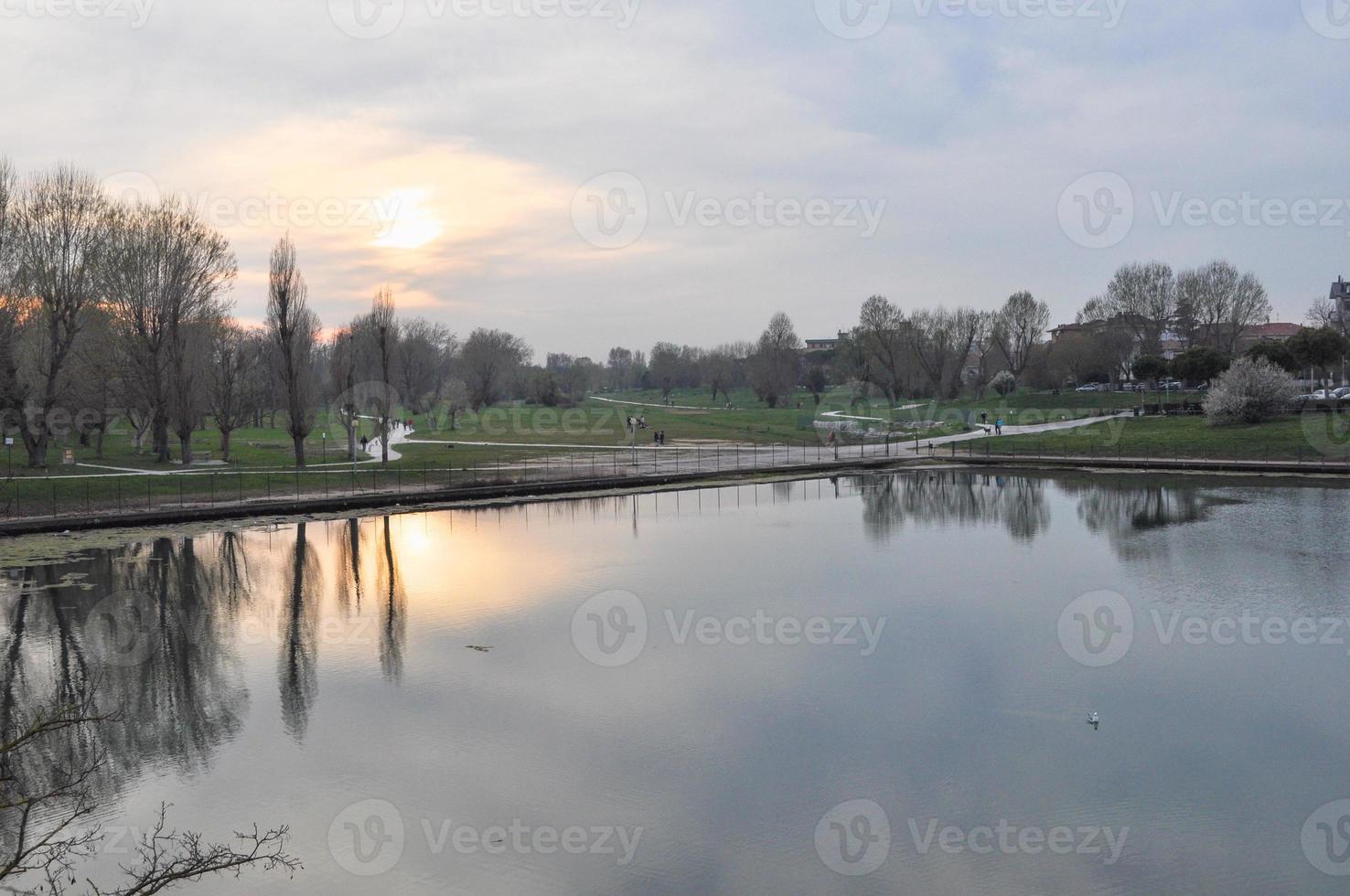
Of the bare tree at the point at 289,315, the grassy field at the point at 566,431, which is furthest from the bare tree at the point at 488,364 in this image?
the bare tree at the point at 289,315

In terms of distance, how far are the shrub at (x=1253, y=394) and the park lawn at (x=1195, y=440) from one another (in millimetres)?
899

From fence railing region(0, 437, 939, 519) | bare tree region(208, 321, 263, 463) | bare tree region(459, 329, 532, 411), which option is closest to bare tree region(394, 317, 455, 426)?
bare tree region(459, 329, 532, 411)

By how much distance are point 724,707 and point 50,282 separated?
146 ft

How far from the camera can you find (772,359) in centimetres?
13112

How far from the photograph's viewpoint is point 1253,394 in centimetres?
5891

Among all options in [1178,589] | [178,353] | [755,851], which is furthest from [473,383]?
[755,851]

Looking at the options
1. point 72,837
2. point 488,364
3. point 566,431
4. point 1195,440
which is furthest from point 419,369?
point 72,837

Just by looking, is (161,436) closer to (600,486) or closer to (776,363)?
(600,486)

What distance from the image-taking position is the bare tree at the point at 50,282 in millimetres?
45156

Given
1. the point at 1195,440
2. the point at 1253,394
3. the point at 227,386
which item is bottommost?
the point at 1195,440

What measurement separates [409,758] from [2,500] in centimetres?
3006

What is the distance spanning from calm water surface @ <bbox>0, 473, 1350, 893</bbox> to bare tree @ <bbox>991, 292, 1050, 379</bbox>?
87.4 meters

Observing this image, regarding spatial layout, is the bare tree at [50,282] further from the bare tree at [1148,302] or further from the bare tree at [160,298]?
the bare tree at [1148,302]

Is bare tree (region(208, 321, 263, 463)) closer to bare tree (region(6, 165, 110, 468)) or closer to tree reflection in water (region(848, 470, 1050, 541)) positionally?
bare tree (region(6, 165, 110, 468))
